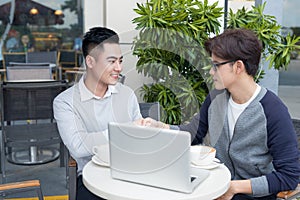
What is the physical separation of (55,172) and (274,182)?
2.38 meters

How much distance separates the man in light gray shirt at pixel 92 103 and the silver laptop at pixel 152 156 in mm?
465

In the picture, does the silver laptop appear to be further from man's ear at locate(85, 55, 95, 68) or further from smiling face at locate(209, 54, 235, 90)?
man's ear at locate(85, 55, 95, 68)

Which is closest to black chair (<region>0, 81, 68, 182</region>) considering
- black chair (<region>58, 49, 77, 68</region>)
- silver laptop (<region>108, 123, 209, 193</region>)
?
silver laptop (<region>108, 123, 209, 193</region>)

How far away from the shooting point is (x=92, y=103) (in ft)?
6.37

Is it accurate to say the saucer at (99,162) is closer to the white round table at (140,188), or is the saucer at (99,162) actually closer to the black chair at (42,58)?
the white round table at (140,188)

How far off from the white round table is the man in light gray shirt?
0.32 m

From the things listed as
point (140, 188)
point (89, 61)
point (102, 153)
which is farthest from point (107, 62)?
point (140, 188)

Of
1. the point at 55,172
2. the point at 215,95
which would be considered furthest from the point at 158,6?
the point at 55,172

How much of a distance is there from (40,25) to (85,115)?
587cm

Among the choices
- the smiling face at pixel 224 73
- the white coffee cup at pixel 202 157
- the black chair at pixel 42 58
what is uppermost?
the smiling face at pixel 224 73

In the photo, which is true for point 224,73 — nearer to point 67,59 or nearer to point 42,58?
point 42,58

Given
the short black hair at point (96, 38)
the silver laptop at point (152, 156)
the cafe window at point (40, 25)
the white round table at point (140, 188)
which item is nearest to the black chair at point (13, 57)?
the cafe window at point (40, 25)

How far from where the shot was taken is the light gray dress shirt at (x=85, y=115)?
5.87 ft

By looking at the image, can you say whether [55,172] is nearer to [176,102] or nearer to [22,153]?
[22,153]
